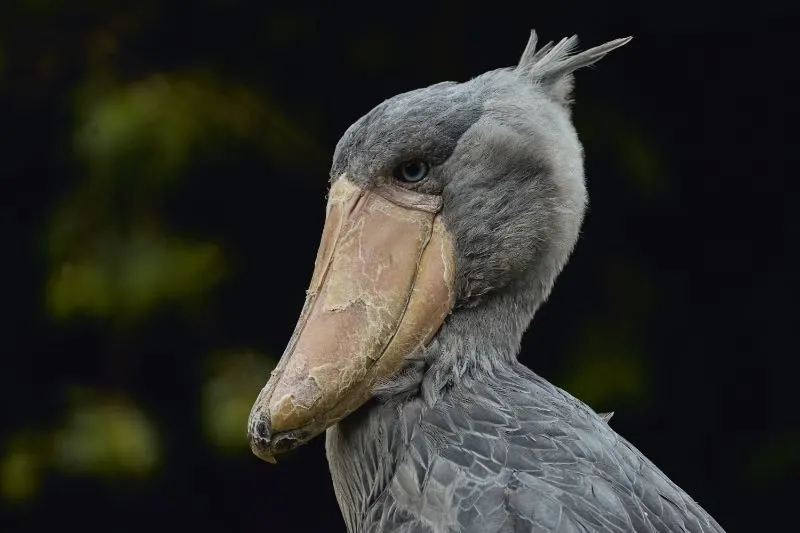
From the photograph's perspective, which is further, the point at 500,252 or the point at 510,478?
the point at 500,252

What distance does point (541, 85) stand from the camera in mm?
1614

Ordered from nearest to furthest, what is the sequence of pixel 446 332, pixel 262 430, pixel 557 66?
pixel 262 430 < pixel 446 332 < pixel 557 66

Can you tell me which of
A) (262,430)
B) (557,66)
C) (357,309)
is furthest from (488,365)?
(557,66)

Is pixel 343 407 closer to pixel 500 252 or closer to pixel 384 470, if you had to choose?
pixel 384 470

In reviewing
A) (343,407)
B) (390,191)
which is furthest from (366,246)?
(343,407)

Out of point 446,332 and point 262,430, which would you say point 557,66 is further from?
point 262,430

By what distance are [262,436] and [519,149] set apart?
486 mm

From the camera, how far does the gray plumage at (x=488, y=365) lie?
1.37 metres

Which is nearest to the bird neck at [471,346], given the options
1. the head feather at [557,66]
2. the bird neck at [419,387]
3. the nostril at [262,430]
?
the bird neck at [419,387]

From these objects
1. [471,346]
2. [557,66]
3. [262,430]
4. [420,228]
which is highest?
[557,66]

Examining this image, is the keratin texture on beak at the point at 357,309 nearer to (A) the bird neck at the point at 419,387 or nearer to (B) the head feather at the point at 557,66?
(A) the bird neck at the point at 419,387

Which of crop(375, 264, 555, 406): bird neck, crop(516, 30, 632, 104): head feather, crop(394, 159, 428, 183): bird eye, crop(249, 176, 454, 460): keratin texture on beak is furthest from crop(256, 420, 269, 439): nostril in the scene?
crop(516, 30, 632, 104): head feather

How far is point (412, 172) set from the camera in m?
1.51

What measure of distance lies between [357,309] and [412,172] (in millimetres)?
195
